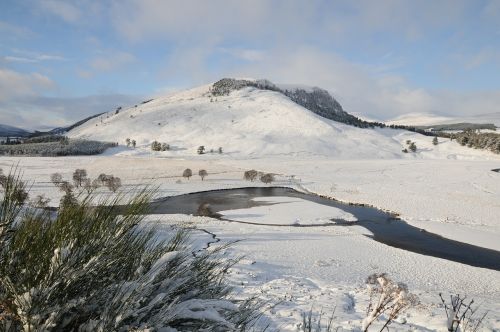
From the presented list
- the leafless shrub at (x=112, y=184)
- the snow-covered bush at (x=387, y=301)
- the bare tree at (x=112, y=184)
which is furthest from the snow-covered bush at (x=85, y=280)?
the leafless shrub at (x=112, y=184)

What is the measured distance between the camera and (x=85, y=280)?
314 cm

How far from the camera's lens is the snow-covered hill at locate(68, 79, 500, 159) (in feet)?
413

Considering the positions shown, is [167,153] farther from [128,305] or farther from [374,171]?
[128,305]

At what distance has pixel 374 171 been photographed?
282 feet

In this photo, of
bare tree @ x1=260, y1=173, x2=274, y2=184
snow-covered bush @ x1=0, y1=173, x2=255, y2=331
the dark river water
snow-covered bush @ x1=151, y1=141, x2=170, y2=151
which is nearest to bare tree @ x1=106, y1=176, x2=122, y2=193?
the dark river water

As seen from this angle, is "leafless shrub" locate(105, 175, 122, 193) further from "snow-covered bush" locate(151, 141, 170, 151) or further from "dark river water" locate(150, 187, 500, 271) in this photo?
"snow-covered bush" locate(151, 141, 170, 151)

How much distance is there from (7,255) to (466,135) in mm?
156402

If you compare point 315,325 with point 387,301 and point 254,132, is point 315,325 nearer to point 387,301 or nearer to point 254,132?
point 387,301

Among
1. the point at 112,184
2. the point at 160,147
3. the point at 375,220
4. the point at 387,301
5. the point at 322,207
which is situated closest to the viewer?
the point at 387,301

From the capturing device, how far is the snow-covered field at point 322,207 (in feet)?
57.2

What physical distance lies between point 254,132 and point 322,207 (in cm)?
10084

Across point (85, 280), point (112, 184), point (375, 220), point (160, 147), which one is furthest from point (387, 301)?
point (160, 147)

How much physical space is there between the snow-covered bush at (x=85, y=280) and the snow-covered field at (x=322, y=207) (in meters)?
1.37

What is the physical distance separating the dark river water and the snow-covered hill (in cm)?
6096
